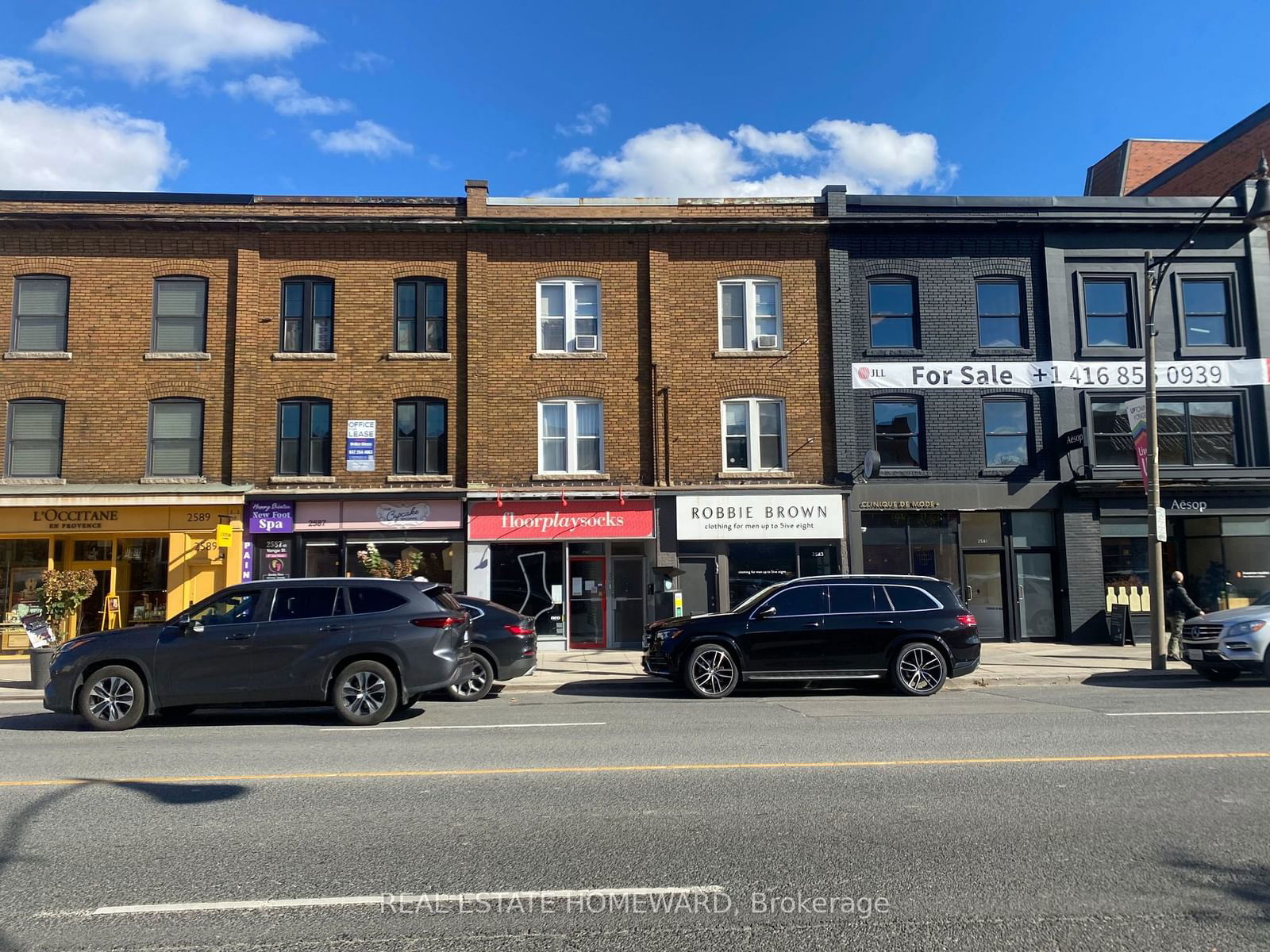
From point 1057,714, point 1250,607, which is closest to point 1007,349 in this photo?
point 1250,607

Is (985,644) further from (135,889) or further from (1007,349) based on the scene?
(135,889)

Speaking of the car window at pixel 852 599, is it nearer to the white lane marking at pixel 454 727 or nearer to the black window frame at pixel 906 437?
the white lane marking at pixel 454 727

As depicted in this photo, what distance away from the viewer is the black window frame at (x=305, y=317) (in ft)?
65.0

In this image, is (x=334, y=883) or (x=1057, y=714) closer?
(x=334, y=883)

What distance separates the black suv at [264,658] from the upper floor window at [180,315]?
11347mm

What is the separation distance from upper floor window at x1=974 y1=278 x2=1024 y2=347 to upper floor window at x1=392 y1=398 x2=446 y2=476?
1238cm

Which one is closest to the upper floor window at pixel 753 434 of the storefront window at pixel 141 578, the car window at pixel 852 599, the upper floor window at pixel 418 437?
the upper floor window at pixel 418 437

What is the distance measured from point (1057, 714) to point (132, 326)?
19352 millimetres

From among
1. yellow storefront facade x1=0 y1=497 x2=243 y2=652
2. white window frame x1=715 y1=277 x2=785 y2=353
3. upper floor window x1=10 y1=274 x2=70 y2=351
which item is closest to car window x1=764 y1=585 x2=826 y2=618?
white window frame x1=715 y1=277 x2=785 y2=353

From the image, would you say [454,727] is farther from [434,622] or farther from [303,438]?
[303,438]

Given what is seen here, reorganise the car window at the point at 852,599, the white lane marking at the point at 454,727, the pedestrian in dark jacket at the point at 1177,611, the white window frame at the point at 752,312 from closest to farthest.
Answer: the white lane marking at the point at 454,727
the car window at the point at 852,599
the pedestrian in dark jacket at the point at 1177,611
the white window frame at the point at 752,312

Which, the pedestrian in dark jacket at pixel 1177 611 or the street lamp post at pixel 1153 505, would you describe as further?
the pedestrian in dark jacket at pixel 1177 611

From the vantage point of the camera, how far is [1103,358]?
788 inches

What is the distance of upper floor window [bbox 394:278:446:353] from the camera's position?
19922 millimetres
